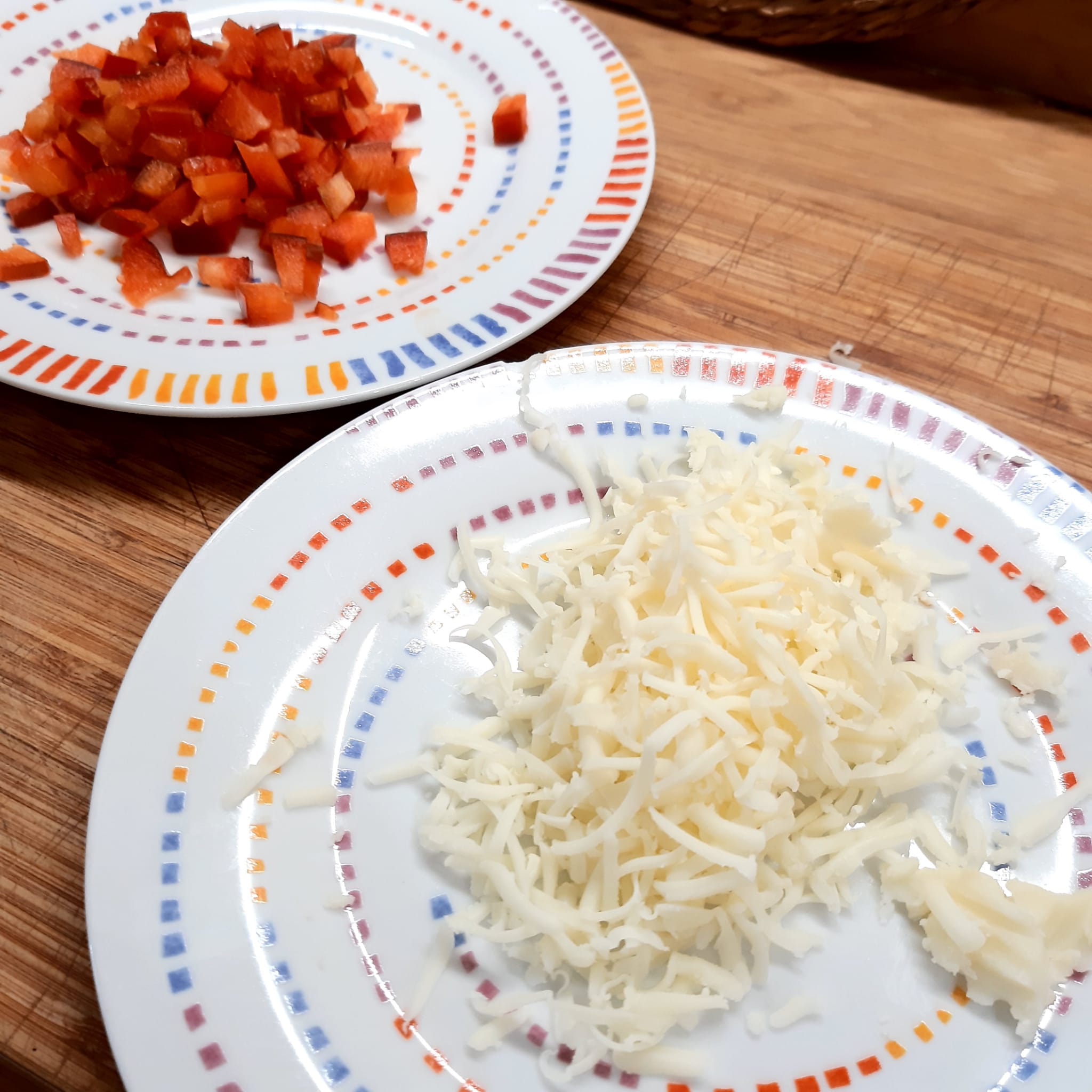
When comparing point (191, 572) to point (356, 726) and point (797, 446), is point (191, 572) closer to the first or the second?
point (356, 726)

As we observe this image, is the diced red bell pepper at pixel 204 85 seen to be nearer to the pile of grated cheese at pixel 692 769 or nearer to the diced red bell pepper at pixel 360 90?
the diced red bell pepper at pixel 360 90

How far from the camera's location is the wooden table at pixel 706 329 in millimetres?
802

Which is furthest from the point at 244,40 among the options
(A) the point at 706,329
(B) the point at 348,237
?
(A) the point at 706,329

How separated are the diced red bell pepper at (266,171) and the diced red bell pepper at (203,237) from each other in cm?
7

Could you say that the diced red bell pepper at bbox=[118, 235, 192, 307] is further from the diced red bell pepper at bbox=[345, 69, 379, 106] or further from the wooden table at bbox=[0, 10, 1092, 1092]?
the diced red bell pepper at bbox=[345, 69, 379, 106]

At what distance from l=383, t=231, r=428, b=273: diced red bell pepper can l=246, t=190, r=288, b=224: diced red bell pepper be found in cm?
16

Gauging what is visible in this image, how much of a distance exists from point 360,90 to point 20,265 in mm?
528

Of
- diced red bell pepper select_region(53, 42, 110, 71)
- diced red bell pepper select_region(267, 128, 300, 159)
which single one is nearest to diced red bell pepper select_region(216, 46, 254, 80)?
diced red bell pepper select_region(267, 128, 300, 159)

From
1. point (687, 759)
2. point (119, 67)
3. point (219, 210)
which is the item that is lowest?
point (687, 759)

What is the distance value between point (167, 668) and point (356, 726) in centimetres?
16

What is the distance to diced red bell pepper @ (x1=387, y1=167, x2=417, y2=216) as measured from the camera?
127cm

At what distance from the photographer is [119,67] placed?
130 cm

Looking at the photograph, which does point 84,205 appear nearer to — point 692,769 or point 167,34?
point 167,34

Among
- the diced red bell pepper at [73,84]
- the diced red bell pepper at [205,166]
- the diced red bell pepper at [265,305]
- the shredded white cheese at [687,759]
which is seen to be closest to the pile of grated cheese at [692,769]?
the shredded white cheese at [687,759]
